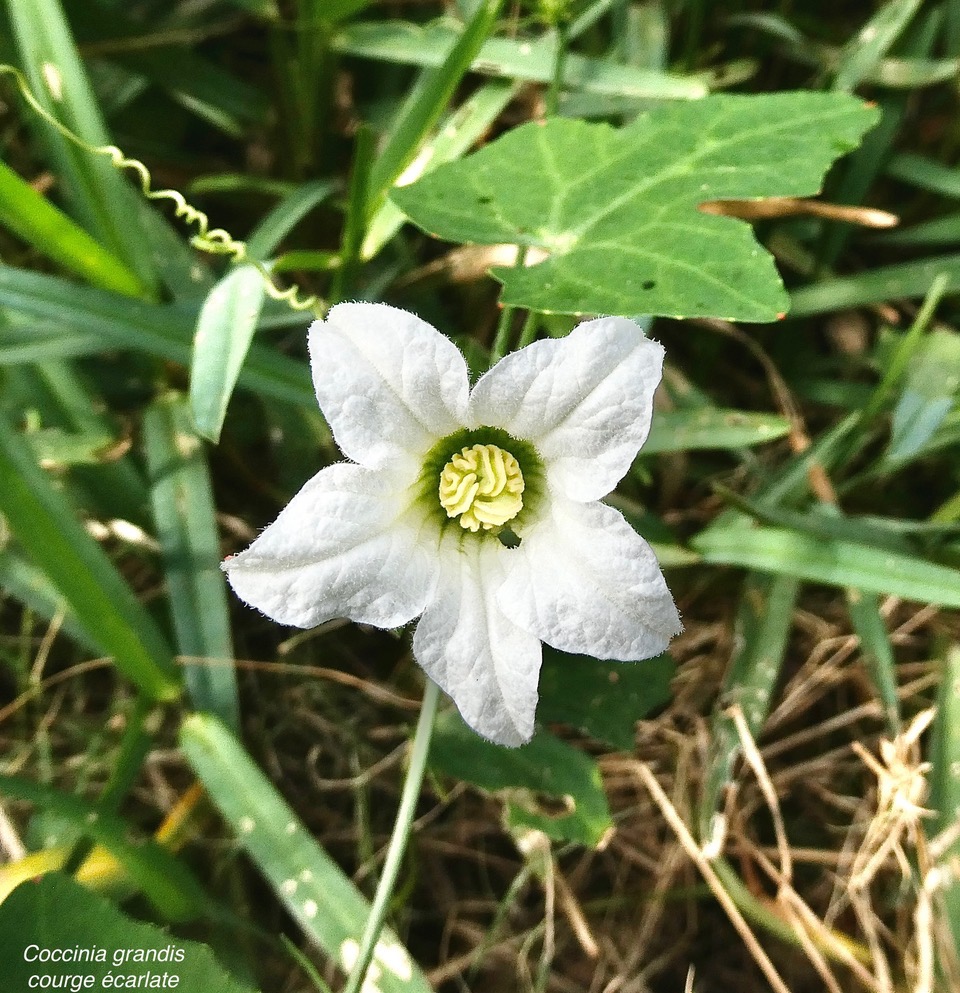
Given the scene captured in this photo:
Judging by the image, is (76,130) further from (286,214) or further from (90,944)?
(90,944)

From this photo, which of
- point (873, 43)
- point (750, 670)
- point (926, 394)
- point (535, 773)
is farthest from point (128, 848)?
point (873, 43)

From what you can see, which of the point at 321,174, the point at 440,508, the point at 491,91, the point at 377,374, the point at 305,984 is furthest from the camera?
the point at 321,174

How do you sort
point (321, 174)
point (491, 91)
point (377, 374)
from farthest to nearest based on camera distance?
point (321, 174) → point (491, 91) → point (377, 374)

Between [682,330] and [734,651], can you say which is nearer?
[734,651]

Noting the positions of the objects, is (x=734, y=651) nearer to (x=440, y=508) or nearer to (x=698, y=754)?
(x=698, y=754)

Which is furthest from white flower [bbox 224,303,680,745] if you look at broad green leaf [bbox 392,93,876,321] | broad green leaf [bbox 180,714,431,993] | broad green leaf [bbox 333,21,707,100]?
broad green leaf [bbox 333,21,707,100]

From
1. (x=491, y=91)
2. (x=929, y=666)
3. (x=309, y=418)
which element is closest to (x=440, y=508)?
(x=309, y=418)
